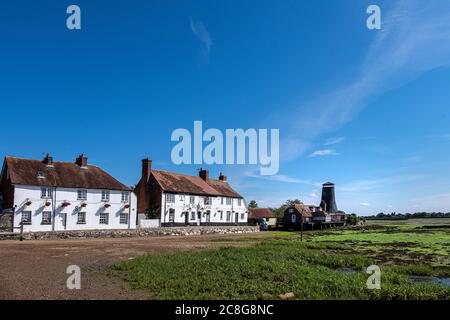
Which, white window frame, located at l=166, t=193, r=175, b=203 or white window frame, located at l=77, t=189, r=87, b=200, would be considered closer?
white window frame, located at l=77, t=189, r=87, b=200

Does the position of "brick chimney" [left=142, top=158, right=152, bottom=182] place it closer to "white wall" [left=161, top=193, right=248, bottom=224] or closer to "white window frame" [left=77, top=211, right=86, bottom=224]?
"white wall" [left=161, top=193, right=248, bottom=224]

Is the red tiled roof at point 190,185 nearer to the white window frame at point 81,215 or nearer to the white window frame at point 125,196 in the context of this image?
the white window frame at point 125,196

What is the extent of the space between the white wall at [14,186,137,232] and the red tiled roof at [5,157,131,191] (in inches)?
24.8

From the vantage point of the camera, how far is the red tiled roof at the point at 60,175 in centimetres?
3962


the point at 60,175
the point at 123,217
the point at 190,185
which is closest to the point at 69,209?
the point at 60,175

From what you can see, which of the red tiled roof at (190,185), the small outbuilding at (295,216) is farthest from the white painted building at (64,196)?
the small outbuilding at (295,216)

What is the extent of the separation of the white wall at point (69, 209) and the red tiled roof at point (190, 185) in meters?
8.36

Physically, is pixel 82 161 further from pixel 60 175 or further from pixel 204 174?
pixel 204 174

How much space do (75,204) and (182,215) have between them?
1816 cm

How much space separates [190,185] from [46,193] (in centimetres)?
2542

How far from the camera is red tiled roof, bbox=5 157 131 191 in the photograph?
3962 centimetres

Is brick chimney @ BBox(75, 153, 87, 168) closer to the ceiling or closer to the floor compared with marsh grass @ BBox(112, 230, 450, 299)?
closer to the ceiling

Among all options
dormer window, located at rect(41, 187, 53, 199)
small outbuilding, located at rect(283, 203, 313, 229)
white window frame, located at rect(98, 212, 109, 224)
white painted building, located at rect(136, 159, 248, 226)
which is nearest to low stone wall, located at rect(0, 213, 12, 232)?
dormer window, located at rect(41, 187, 53, 199)

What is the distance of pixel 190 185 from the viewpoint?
62562 mm
